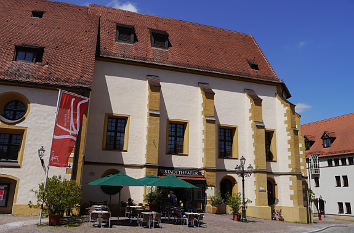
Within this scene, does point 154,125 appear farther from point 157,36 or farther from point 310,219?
point 310,219

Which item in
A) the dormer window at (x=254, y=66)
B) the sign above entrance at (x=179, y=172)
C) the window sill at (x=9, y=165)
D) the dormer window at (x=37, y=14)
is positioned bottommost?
the window sill at (x=9, y=165)

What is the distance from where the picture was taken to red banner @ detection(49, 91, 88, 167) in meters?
15.0

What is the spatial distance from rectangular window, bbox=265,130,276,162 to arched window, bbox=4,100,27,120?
58.0 feet

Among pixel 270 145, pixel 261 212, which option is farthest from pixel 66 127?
pixel 270 145

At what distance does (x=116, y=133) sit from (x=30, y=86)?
246 inches

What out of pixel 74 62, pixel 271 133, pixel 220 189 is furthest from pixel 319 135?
pixel 74 62

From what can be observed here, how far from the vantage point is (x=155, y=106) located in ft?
68.7

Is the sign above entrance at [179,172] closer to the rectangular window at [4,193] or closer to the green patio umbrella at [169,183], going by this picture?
the green patio umbrella at [169,183]

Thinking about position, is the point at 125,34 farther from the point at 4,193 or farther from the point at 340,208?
the point at 340,208

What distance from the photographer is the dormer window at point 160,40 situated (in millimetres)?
24469

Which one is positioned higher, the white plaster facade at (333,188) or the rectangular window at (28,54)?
the rectangular window at (28,54)

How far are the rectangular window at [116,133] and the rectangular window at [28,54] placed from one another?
18.6 ft

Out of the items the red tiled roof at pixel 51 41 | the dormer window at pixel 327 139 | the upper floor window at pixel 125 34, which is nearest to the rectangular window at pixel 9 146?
the red tiled roof at pixel 51 41

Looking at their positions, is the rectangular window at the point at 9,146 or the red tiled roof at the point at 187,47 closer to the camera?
the rectangular window at the point at 9,146
